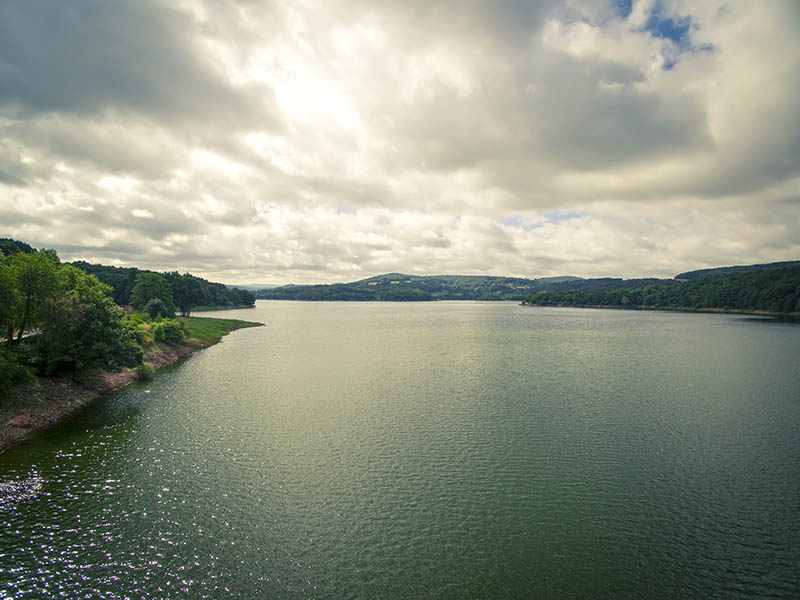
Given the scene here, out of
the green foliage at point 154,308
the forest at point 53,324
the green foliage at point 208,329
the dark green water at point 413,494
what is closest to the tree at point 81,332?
the forest at point 53,324

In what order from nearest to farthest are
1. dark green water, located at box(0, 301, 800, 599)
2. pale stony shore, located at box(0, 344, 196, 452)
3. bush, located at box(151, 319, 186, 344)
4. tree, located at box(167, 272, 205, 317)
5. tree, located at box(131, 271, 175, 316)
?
dark green water, located at box(0, 301, 800, 599)
pale stony shore, located at box(0, 344, 196, 452)
bush, located at box(151, 319, 186, 344)
tree, located at box(131, 271, 175, 316)
tree, located at box(167, 272, 205, 317)

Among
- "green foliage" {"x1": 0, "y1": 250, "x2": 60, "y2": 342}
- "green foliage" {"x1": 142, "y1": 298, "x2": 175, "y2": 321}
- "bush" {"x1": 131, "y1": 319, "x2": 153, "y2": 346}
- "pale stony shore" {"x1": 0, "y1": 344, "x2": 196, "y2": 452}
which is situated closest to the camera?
"pale stony shore" {"x1": 0, "y1": 344, "x2": 196, "y2": 452}

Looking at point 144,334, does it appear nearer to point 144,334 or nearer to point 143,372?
point 144,334

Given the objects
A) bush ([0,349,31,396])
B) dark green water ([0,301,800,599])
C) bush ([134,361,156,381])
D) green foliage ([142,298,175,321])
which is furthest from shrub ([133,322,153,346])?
green foliage ([142,298,175,321])

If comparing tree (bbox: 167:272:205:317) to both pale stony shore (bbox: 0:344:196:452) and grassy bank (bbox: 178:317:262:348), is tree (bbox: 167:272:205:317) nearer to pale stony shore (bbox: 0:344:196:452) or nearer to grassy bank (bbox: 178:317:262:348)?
grassy bank (bbox: 178:317:262:348)

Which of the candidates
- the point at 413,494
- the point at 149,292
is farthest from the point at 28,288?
the point at 149,292

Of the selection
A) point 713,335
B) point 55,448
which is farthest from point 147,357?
point 713,335

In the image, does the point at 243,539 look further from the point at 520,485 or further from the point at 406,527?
the point at 520,485
